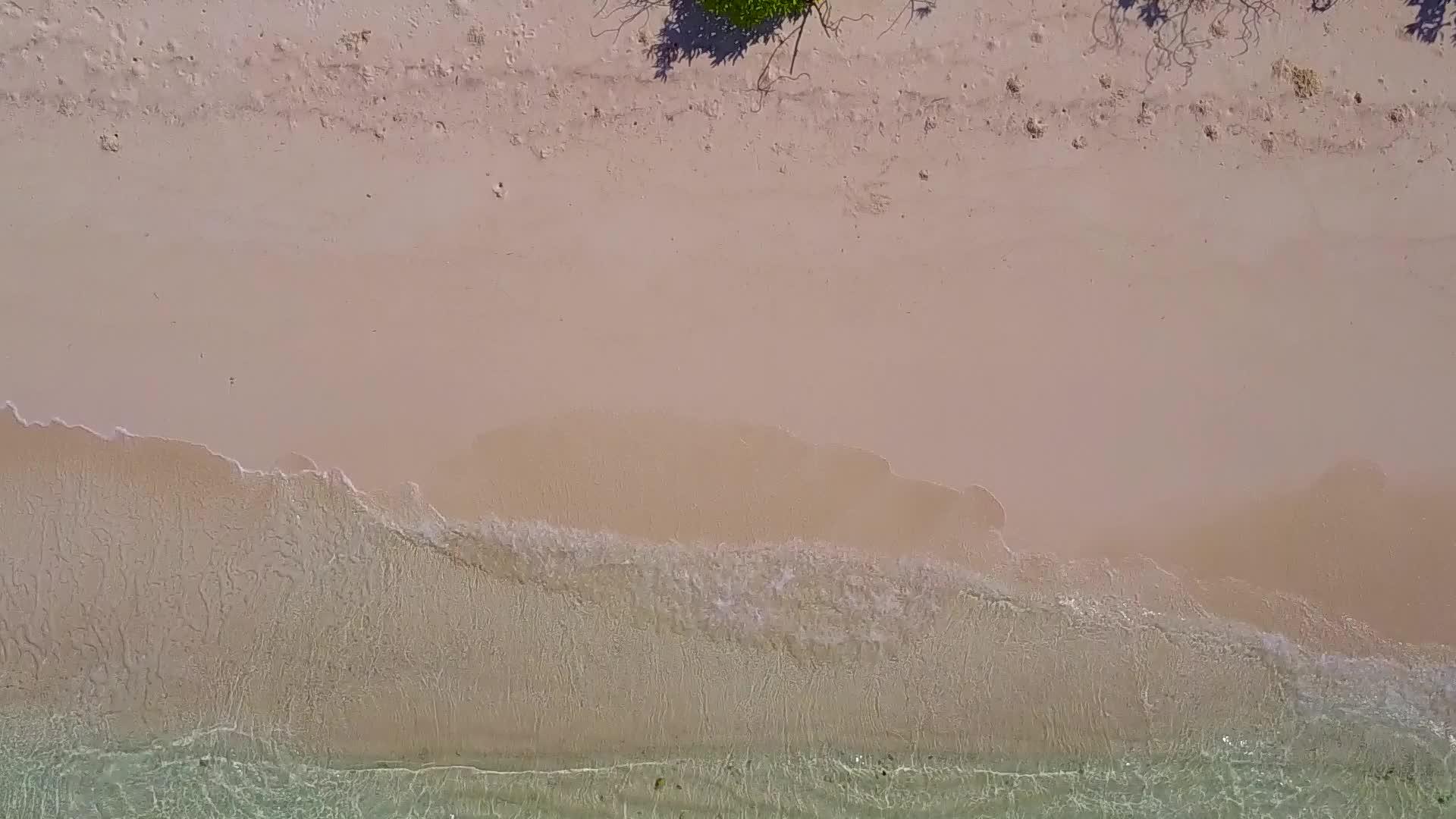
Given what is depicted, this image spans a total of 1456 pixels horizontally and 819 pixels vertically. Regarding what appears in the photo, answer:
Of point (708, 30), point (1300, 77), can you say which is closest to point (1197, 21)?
point (1300, 77)

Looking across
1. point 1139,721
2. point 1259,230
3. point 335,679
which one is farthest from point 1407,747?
point 335,679

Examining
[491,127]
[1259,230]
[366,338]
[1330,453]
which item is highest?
[491,127]

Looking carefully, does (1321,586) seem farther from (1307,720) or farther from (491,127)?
(491,127)

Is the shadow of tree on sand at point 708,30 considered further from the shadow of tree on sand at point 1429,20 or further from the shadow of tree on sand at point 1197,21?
the shadow of tree on sand at point 1429,20

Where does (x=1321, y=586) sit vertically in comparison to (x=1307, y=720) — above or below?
above
